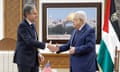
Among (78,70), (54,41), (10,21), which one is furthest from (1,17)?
(78,70)

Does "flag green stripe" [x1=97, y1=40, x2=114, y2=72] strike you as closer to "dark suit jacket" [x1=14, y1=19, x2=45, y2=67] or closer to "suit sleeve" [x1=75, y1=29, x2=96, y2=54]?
"suit sleeve" [x1=75, y1=29, x2=96, y2=54]

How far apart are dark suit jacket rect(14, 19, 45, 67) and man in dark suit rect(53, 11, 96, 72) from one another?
1.42 feet

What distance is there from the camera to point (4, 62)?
5.14m

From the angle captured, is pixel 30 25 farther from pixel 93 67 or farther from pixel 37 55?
pixel 93 67

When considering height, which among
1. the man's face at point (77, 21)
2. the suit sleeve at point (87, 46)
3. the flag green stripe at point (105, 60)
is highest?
the man's face at point (77, 21)

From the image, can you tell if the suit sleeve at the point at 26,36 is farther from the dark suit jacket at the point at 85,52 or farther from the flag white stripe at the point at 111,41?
the flag white stripe at the point at 111,41

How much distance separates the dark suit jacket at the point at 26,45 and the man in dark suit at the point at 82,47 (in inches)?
17.0

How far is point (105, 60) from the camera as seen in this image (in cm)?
389

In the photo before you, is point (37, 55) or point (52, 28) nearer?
point (37, 55)

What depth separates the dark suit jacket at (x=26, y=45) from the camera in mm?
3150

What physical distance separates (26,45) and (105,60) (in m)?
1.30

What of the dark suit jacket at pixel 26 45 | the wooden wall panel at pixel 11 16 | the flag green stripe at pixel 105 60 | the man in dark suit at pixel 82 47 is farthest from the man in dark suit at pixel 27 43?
the wooden wall panel at pixel 11 16

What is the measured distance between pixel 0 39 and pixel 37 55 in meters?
2.07

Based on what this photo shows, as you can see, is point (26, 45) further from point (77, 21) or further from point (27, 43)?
point (77, 21)
